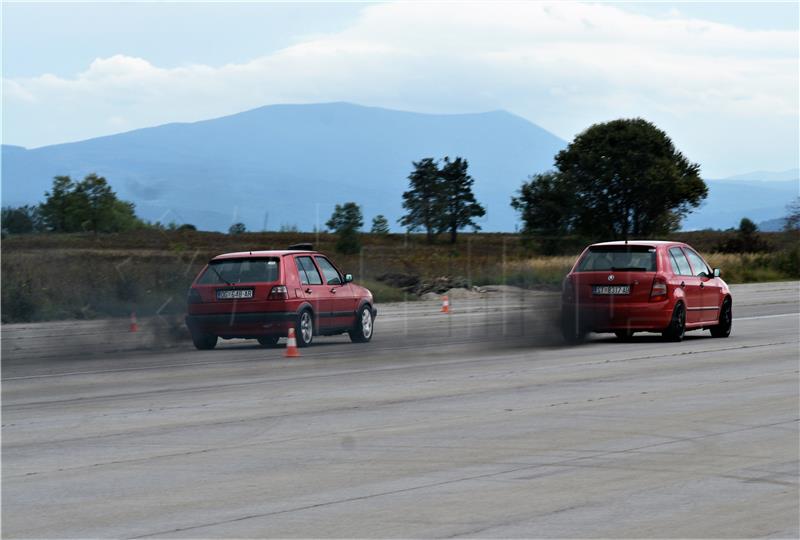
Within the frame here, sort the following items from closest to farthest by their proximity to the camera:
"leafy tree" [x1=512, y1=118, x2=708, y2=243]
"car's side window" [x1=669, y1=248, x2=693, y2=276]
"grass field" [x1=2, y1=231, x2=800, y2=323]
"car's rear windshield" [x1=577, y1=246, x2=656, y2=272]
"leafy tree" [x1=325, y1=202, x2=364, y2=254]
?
1. "car's rear windshield" [x1=577, y1=246, x2=656, y2=272]
2. "car's side window" [x1=669, y1=248, x2=693, y2=276]
3. "grass field" [x1=2, y1=231, x2=800, y2=323]
4. "leafy tree" [x1=325, y1=202, x2=364, y2=254]
5. "leafy tree" [x1=512, y1=118, x2=708, y2=243]

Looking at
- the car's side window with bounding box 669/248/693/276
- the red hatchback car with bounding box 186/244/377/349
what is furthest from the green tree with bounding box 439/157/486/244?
the red hatchback car with bounding box 186/244/377/349

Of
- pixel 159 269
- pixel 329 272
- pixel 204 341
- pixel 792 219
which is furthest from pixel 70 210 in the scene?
pixel 204 341

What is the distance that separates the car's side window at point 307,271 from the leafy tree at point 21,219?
54.3 meters

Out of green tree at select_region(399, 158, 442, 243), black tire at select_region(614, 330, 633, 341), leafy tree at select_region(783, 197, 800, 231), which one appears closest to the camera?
black tire at select_region(614, 330, 633, 341)

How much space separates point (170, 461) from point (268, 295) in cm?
1082

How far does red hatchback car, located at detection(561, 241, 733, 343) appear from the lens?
20.2m

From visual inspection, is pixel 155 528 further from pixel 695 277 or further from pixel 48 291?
pixel 48 291

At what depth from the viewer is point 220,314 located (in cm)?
2058

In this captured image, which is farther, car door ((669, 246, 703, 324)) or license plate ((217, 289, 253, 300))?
car door ((669, 246, 703, 324))

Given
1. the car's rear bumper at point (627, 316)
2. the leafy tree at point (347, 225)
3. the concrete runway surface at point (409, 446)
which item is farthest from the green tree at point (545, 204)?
the concrete runway surface at point (409, 446)

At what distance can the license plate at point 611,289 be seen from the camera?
795 inches

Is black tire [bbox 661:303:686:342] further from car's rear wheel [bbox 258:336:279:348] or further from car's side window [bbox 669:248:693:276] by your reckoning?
car's rear wheel [bbox 258:336:279:348]

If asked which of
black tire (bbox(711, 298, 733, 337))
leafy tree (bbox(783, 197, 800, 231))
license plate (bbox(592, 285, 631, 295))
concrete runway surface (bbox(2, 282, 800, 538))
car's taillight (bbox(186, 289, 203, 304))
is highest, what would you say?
leafy tree (bbox(783, 197, 800, 231))

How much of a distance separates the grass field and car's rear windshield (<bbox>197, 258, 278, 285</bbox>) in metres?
8.61
